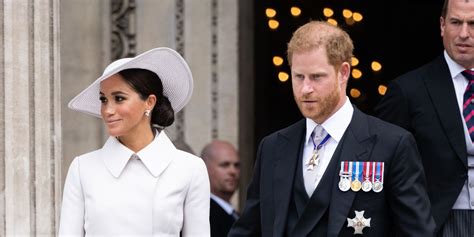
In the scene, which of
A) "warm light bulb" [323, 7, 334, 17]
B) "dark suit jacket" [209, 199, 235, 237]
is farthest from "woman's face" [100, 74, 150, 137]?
"warm light bulb" [323, 7, 334, 17]

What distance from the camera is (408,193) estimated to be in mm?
6762

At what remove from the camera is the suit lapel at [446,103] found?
7.82 metres

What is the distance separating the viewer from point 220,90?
37.0 feet

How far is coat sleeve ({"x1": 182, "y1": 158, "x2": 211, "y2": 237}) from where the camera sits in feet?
22.0

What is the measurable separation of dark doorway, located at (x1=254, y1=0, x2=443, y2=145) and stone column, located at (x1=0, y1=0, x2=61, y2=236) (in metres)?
4.43

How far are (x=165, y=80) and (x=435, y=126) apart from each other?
1723mm

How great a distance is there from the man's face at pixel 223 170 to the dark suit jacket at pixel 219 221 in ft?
1.31

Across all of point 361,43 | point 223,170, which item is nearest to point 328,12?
point 361,43

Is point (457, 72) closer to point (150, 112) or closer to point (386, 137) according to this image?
point (386, 137)

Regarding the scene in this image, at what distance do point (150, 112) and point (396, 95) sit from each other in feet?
5.59

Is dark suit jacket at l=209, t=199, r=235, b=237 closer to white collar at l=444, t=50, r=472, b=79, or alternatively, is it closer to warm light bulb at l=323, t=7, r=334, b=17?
white collar at l=444, t=50, r=472, b=79

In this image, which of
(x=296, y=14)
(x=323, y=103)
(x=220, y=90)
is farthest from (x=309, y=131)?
(x=296, y=14)

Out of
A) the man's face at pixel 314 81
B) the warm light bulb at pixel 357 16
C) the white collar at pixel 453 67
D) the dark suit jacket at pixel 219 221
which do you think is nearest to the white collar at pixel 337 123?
Result: the man's face at pixel 314 81

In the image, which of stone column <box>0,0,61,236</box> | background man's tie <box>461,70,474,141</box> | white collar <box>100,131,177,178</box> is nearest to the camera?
white collar <box>100,131,177,178</box>
